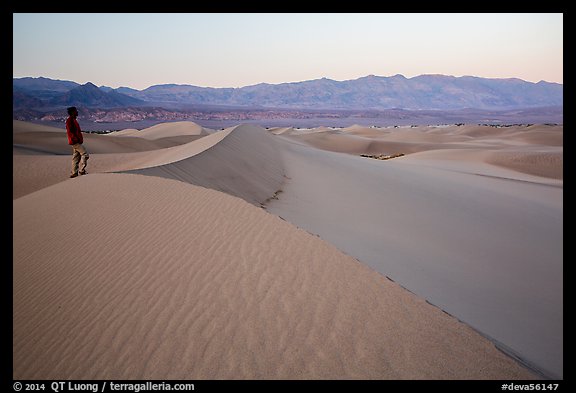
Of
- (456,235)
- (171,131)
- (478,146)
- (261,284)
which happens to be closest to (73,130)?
(261,284)

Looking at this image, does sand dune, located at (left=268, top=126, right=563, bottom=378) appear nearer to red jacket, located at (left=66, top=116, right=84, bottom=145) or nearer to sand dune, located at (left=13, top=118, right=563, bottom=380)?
sand dune, located at (left=13, top=118, right=563, bottom=380)

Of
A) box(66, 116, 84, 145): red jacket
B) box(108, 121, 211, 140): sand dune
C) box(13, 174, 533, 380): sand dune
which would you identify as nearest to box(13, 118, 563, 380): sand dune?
box(13, 174, 533, 380): sand dune

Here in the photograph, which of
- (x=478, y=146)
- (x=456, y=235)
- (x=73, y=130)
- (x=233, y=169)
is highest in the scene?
(x=73, y=130)

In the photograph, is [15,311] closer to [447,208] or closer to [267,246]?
[267,246]

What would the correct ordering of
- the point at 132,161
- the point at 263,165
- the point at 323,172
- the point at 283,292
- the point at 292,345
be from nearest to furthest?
the point at 292,345 → the point at 283,292 → the point at 263,165 → the point at 323,172 → the point at 132,161

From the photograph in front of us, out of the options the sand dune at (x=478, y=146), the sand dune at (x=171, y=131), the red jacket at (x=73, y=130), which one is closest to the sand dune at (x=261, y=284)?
the red jacket at (x=73, y=130)

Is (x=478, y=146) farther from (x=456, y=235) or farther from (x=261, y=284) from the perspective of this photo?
(x=261, y=284)
